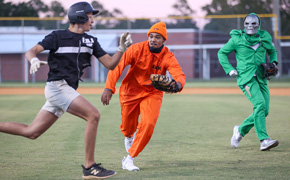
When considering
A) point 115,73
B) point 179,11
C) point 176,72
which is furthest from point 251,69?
point 179,11

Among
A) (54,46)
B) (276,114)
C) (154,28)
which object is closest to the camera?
(54,46)

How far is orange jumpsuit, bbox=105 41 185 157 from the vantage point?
255 inches

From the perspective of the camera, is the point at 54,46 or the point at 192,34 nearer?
the point at 54,46

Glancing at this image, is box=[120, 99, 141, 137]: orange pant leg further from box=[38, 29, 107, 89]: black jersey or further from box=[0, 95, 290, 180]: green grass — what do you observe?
box=[38, 29, 107, 89]: black jersey

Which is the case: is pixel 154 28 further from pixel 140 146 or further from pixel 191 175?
pixel 191 175

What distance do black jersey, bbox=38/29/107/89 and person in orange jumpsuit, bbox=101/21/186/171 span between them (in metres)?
0.84

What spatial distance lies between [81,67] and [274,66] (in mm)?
3978

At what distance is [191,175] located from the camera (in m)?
5.94

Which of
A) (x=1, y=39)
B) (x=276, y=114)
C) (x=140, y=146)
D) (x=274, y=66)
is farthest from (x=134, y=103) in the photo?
(x=1, y=39)

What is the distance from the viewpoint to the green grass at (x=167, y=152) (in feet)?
19.8

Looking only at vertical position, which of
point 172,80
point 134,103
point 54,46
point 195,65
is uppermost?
→ point 54,46

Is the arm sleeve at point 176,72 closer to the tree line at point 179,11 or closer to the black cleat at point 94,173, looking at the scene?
the black cleat at point 94,173

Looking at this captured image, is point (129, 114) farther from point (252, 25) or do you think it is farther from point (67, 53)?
point (252, 25)

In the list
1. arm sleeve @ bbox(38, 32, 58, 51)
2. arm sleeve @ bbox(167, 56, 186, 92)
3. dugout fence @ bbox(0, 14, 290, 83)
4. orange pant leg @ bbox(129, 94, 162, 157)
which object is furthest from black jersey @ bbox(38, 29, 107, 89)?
dugout fence @ bbox(0, 14, 290, 83)
